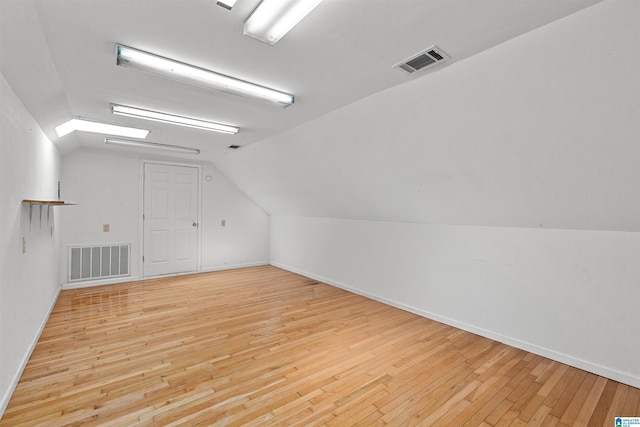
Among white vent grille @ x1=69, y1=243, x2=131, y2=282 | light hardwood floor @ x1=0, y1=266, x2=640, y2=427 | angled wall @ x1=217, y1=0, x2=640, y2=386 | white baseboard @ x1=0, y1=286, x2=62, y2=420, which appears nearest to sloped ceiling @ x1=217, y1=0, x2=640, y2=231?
angled wall @ x1=217, y1=0, x2=640, y2=386

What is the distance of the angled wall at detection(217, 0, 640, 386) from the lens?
1.76 meters

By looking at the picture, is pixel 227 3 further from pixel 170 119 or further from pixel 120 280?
pixel 120 280

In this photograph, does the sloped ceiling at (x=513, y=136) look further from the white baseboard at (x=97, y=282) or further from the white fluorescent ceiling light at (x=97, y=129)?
the white baseboard at (x=97, y=282)

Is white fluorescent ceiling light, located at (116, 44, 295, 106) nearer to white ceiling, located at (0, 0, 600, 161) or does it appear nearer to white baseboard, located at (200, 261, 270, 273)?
white ceiling, located at (0, 0, 600, 161)

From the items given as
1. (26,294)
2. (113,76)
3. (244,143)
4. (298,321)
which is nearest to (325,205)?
(244,143)

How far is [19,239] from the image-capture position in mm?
2373

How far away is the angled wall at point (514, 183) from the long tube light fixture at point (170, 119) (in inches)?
29.0

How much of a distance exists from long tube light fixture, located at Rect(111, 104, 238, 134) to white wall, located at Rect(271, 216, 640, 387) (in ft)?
8.24

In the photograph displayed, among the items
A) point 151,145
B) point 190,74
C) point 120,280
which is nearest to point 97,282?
point 120,280

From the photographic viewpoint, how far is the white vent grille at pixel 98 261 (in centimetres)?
495

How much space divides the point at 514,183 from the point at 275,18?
2349 mm

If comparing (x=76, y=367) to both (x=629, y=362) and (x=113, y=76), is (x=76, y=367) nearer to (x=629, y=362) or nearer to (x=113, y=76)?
(x=113, y=76)

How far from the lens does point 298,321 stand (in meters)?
3.59

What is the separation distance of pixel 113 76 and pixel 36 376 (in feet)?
8.14
